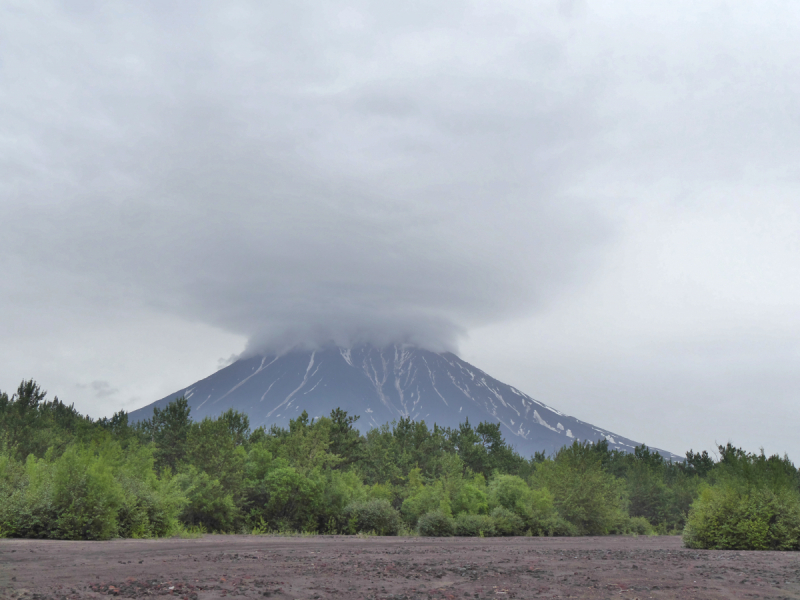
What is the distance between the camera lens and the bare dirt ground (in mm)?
9133

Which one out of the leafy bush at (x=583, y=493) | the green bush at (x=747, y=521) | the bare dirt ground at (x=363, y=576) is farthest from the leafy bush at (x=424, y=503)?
the bare dirt ground at (x=363, y=576)

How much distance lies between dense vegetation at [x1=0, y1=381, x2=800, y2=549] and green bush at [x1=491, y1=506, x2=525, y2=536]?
14 centimetres

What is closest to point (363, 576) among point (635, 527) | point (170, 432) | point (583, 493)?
point (583, 493)

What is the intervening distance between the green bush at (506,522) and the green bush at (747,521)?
1358 cm

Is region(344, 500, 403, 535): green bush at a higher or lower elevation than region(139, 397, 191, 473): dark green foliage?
lower

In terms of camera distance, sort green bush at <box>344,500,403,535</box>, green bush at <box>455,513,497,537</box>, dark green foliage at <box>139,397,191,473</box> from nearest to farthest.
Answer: green bush at <box>455,513,497,537</box>
green bush at <box>344,500,403,535</box>
dark green foliage at <box>139,397,191,473</box>

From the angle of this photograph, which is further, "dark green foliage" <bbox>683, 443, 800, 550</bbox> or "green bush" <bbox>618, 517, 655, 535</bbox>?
"green bush" <bbox>618, 517, 655, 535</bbox>

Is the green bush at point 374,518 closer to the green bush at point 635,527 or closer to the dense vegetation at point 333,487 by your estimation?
the dense vegetation at point 333,487

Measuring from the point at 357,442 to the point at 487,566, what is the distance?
148 ft

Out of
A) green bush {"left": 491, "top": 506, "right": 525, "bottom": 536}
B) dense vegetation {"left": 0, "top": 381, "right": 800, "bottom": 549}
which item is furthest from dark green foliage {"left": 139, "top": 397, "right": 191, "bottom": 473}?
green bush {"left": 491, "top": 506, "right": 525, "bottom": 536}

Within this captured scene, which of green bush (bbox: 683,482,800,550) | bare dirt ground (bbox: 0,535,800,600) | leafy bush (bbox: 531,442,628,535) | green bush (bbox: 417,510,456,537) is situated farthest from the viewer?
leafy bush (bbox: 531,442,628,535)

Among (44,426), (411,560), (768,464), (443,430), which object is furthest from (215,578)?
(443,430)

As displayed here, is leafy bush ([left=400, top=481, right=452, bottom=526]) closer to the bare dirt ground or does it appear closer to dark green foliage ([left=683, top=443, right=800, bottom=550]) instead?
dark green foliage ([left=683, top=443, right=800, bottom=550])

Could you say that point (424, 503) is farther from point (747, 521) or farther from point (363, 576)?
point (363, 576)
